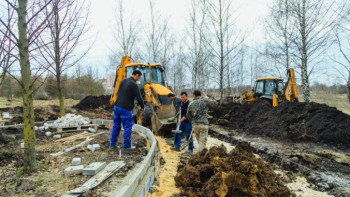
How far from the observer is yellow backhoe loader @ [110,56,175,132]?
8.91m

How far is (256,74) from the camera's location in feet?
120

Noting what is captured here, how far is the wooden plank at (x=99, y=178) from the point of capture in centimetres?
314

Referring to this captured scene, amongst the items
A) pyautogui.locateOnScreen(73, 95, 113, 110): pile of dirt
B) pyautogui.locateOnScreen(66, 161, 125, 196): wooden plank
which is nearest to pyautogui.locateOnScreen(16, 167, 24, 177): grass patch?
pyautogui.locateOnScreen(66, 161, 125, 196): wooden plank

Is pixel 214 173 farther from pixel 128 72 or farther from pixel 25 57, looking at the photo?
pixel 128 72

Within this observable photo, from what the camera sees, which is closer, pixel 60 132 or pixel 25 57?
pixel 25 57

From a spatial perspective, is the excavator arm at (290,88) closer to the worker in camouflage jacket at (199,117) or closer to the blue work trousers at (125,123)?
the worker in camouflage jacket at (199,117)

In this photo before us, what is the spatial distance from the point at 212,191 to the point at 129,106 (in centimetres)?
270

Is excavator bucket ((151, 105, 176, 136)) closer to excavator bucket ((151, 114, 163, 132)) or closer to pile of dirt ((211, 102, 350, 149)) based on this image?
excavator bucket ((151, 114, 163, 132))

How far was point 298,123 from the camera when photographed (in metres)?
9.52

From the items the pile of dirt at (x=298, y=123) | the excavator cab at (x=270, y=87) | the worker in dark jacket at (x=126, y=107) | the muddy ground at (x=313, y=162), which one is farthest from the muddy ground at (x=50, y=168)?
the excavator cab at (x=270, y=87)

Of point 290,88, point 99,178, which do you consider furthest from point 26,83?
point 290,88

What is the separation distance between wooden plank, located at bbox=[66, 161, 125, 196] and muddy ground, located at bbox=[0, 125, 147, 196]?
70 mm

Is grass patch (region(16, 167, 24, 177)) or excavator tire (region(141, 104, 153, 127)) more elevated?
excavator tire (region(141, 104, 153, 127))

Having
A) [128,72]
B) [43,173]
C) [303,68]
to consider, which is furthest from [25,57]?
[303,68]
